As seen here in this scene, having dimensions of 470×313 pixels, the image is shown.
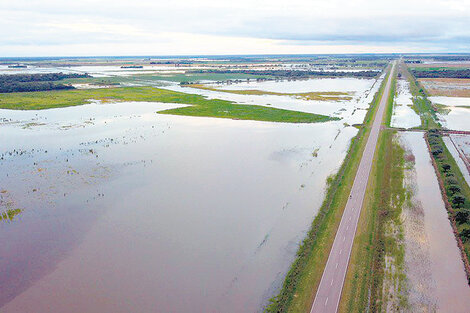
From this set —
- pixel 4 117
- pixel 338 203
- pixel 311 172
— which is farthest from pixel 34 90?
pixel 338 203

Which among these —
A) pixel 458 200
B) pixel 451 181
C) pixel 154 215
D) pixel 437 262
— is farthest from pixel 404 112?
pixel 154 215

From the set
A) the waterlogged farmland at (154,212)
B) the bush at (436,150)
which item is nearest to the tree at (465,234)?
the waterlogged farmland at (154,212)

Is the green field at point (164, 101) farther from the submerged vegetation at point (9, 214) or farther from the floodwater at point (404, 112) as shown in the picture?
the submerged vegetation at point (9, 214)

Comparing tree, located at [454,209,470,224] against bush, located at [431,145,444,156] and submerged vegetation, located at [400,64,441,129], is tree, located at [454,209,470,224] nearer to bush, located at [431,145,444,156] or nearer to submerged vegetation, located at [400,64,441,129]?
bush, located at [431,145,444,156]

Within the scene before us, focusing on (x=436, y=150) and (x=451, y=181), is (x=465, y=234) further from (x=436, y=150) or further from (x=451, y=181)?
(x=436, y=150)

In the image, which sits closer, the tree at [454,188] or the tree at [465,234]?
the tree at [465,234]

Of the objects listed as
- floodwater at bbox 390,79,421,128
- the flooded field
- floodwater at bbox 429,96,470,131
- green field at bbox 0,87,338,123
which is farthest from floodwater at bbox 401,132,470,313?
the flooded field

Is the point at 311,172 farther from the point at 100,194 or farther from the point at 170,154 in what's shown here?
the point at 100,194

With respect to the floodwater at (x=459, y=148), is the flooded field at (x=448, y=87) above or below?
above
